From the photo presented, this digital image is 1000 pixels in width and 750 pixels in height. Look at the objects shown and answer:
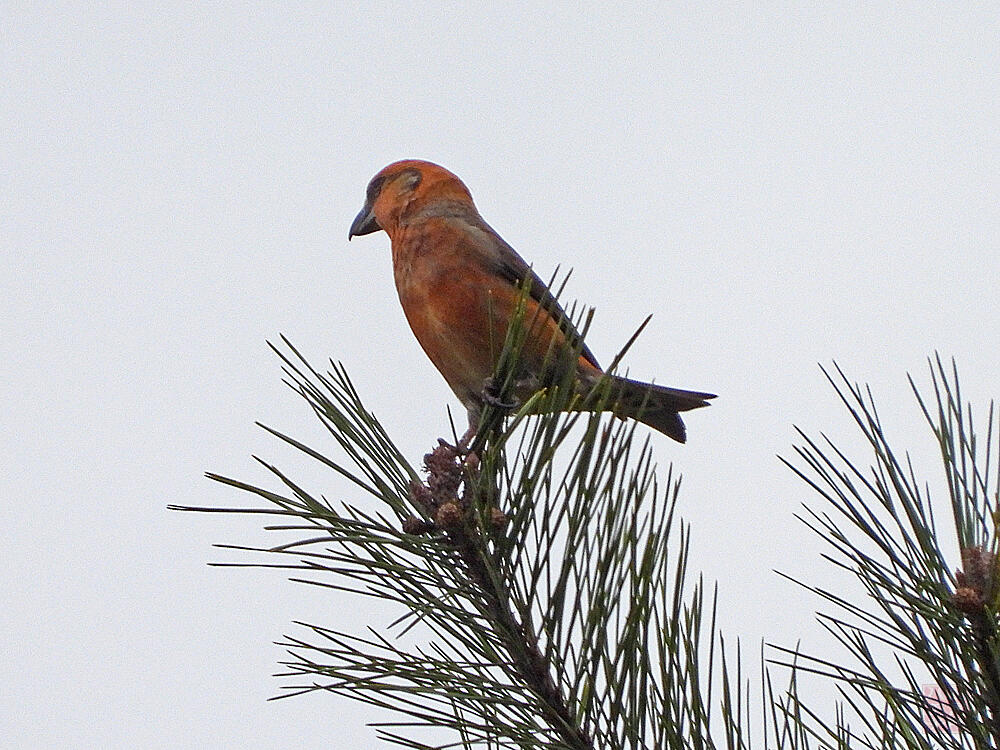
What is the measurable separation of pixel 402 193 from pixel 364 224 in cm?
22

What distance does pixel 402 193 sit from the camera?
409 cm

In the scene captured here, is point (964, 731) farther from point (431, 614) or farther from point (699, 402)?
point (699, 402)

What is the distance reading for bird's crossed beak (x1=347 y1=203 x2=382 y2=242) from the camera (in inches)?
165

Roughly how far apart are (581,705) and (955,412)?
0.60 metres

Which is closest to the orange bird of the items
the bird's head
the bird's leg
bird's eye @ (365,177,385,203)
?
the bird's head

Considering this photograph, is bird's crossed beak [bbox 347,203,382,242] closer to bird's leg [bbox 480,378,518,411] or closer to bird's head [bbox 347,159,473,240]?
bird's head [bbox 347,159,473,240]

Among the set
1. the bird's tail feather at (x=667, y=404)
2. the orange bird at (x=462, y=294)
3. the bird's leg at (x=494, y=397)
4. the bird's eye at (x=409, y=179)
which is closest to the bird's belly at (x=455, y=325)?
the orange bird at (x=462, y=294)

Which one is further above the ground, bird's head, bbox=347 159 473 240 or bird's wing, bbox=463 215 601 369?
bird's head, bbox=347 159 473 240

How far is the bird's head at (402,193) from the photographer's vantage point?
401 centimetres

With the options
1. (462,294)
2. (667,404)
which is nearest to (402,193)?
(462,294)

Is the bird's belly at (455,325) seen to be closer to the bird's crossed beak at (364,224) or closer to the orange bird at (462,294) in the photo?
the orange bird at (462,294)

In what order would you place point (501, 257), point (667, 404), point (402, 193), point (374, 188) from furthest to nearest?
point (374, 188), point (402, 193), point (501, 257), point (667, 404)

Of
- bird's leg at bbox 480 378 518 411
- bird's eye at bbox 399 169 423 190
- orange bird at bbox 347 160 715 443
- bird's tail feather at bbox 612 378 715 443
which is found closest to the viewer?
bird's leg at bbox 480 378 518 411

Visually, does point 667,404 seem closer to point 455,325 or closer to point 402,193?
point 455,325
